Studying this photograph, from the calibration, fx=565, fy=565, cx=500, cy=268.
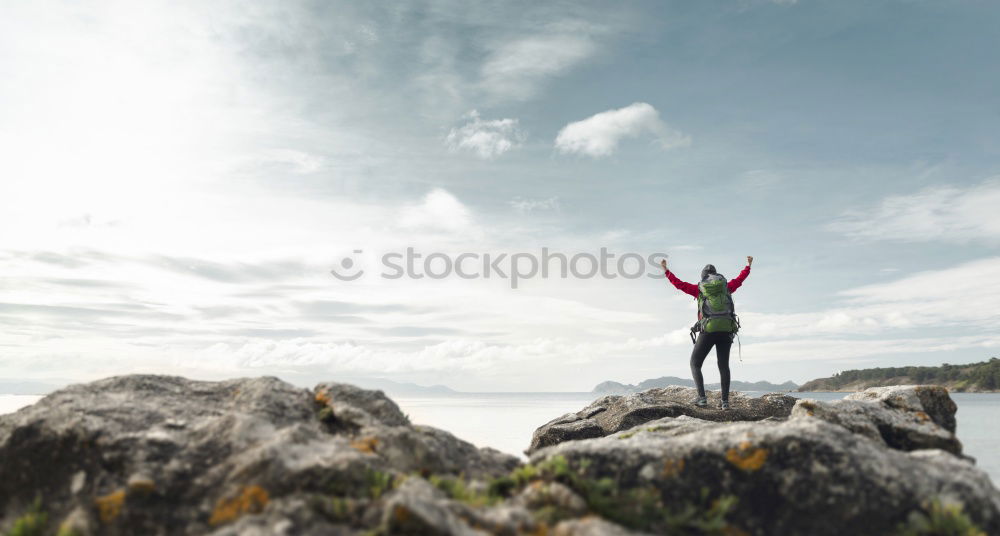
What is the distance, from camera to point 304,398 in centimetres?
1020

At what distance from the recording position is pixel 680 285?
20.1m

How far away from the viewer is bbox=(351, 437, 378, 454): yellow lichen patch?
27.7 ft

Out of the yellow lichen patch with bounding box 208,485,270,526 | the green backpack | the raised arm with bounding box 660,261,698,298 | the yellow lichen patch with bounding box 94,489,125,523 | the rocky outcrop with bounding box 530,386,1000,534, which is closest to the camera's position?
the yellow lichen patch with bounding box 208,485,270,526

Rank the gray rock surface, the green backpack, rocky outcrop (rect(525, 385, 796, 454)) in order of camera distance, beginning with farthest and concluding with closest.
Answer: rocky outcrop (rect(525, 385, 796, 454)) < the green backpack < the gray rock surface

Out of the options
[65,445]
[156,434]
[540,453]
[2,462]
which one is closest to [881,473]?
[540,453]

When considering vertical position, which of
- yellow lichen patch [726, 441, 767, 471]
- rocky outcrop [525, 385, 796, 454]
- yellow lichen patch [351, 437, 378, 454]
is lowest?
rocky outcrop [525, 385, 796, 454]

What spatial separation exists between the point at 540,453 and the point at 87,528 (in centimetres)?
625

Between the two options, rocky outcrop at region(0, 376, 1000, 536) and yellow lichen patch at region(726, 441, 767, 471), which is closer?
rocky outcrop at region(0, 376, 1000, 536)

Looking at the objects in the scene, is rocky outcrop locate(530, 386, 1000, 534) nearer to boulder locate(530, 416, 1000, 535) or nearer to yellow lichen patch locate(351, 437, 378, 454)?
boulder locate(530, 416, 1000, 535)

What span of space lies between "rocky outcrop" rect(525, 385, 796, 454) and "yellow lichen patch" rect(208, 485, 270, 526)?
14.5 metres

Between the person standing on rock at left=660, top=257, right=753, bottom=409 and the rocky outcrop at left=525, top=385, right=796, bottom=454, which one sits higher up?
the person standing on rock at left=660, top=257, right=753, bottom=409

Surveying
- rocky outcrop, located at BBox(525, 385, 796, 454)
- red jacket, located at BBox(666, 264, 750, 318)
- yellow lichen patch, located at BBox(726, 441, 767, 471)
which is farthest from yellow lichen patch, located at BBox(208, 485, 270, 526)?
red jacket, located at BBox(666, 264, 750, 318)

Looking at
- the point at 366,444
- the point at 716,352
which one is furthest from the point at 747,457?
the point at 716,352

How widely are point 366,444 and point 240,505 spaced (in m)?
1.99
